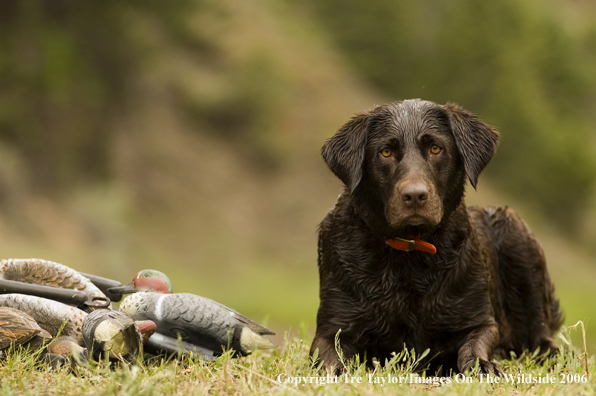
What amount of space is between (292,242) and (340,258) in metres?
16.1

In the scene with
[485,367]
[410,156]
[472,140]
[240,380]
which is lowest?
[240,380]

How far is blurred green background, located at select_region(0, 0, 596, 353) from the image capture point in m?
15.9

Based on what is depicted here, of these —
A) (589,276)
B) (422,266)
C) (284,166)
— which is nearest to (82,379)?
(422,266)

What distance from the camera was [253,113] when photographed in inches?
856

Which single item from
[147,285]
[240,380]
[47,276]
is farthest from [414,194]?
[47,276]

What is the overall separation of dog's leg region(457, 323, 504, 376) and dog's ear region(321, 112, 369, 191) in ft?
3.21

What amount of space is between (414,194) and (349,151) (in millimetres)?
552

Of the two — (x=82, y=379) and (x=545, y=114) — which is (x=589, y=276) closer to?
(x=545, y=114)

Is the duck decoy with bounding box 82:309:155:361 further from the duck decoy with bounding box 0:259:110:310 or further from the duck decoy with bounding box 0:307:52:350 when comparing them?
the duck decoy with bounding box 0:259:110:310

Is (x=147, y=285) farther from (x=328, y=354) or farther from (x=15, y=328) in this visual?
(x=328, y=354)

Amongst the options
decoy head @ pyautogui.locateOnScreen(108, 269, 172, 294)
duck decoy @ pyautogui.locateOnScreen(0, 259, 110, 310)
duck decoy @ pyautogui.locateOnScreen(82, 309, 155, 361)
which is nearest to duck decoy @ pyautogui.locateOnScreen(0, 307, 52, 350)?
duck decoy @ pyautogui.locateOnScreen(82, 309, 155, 361)

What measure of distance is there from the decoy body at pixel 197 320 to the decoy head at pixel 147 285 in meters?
0.16

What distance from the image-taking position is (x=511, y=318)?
180 inches

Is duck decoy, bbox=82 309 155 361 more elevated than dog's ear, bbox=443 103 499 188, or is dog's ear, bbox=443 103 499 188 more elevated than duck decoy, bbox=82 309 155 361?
dog's ear, bbox=443 103 499 188
